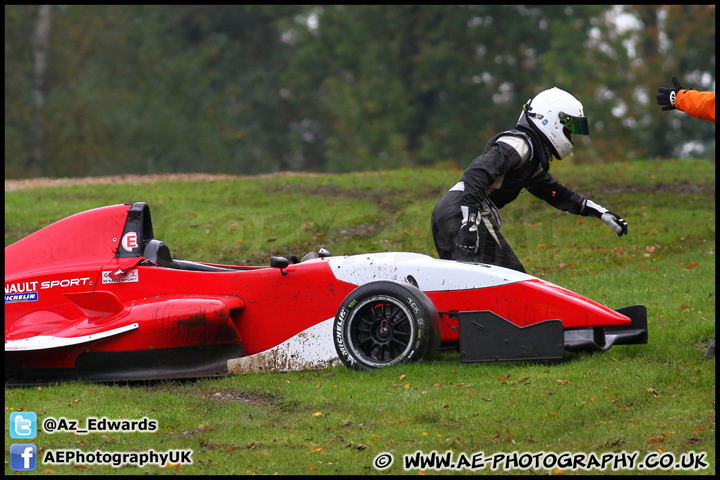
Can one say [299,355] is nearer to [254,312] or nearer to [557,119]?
[254,312]

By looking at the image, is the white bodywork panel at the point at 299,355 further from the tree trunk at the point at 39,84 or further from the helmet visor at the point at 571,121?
the tree trunk at the point at 39,84

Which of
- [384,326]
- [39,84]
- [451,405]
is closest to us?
[451,405]

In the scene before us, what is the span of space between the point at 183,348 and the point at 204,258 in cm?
664

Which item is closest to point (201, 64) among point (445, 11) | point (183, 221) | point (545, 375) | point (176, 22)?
Result: point (176, 22)

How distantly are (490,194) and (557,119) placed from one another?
100 centimetres

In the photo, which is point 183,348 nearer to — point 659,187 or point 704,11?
point 659,187

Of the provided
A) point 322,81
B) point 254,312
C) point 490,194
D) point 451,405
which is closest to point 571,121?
point 490,194

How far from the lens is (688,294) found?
10109mm

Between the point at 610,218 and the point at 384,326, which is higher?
the point at 610,218

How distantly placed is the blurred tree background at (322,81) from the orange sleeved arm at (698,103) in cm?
2734

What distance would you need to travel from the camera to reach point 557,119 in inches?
336

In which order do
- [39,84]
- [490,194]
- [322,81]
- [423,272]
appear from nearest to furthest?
[423,272]
[490,194]
[39,84]
[322,81]

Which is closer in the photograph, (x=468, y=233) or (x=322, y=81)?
(x=468, y=233)

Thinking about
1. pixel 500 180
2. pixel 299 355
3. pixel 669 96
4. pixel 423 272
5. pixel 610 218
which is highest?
pixel 669 96
